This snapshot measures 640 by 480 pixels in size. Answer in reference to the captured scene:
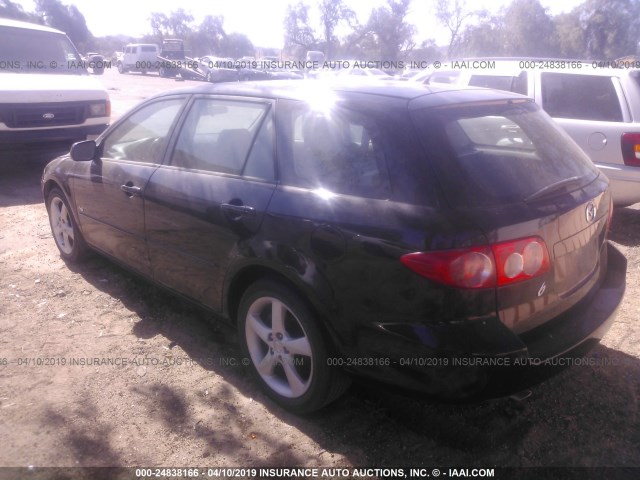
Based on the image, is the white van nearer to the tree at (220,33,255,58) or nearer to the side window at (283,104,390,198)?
the side window at (283,104,390,198)

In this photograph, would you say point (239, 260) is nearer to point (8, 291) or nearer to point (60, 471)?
point (60, 471)

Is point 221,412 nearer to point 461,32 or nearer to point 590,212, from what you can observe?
point 590,212

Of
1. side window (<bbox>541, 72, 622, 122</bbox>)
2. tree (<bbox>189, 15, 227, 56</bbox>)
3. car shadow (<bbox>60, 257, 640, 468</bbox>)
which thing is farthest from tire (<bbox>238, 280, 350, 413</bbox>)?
tree (<bbox>189, 15, 227, 56</bbox>)

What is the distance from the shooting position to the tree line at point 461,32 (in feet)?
126

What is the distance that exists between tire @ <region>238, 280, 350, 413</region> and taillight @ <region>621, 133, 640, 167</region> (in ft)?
13.1

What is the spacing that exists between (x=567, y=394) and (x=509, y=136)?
145 cm

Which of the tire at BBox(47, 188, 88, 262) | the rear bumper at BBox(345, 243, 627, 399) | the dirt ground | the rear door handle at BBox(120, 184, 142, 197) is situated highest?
the rear door handle at BBox(120, 184, 142, 197)

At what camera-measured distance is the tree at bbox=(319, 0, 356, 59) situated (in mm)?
56250

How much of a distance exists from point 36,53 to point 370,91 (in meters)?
7.38

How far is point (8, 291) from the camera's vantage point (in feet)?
14.5

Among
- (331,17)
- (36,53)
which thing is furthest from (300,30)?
(36,53)

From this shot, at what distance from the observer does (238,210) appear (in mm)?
2896

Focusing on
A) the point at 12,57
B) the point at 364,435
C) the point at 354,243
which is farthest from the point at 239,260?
the point at 12,57

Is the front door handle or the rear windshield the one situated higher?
the rear windshield
